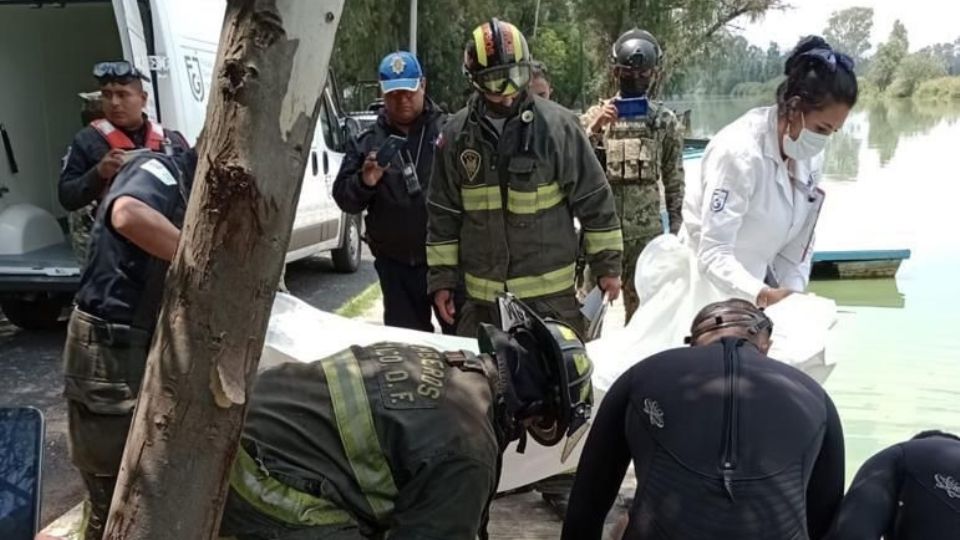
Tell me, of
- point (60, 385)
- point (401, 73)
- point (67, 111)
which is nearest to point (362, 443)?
point (401, 73)

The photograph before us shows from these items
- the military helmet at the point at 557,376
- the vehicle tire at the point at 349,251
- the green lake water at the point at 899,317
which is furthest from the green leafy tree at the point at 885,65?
the military helmet at the point at 557,376

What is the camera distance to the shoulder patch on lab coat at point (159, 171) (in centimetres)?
274

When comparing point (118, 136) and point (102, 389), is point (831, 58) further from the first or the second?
point (118, 136)

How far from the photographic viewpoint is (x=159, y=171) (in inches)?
108

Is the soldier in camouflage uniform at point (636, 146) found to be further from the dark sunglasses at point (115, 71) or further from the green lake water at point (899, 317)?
the dark sunglasses at point (115, 71)

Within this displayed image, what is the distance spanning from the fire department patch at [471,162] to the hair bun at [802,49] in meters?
1.13

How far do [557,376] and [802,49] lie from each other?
5.54 ft

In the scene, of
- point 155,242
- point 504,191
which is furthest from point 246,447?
point 504,191

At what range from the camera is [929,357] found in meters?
7.71

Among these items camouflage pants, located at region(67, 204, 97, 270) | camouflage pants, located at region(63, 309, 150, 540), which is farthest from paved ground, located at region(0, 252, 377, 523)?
camouflage pants, located at region(63, 309, 150, 540)

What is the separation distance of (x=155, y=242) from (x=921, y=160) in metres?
26.2

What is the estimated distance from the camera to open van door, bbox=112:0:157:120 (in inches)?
203

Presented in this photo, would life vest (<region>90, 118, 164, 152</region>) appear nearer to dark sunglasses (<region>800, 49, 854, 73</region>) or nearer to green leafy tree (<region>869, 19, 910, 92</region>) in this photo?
dark sunglasses (<region>800, 49, 854, 73</region>)

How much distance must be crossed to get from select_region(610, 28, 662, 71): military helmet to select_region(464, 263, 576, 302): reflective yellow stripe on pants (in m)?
1.54
